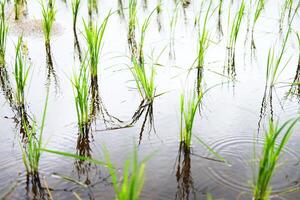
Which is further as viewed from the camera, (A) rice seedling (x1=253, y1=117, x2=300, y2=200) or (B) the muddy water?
(B) the muddy water

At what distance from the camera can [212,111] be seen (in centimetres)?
234

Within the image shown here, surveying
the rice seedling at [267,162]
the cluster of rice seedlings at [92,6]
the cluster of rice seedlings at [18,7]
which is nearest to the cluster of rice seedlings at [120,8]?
the cluster of rice seedlings at [92,6]

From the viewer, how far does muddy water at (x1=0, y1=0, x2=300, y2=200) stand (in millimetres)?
1673

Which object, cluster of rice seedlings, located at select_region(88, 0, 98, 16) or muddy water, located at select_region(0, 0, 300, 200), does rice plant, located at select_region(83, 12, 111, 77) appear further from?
cluster of rice seedlings, located at select_region(88, 0, 98, 16)

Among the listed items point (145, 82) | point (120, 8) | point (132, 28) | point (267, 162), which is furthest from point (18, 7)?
point (267, 162)

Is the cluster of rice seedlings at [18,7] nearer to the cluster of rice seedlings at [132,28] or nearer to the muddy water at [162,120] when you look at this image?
the muddy water at [162,120]

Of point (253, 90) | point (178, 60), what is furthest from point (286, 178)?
point (178, 60)

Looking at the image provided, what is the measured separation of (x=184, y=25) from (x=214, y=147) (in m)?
2.21

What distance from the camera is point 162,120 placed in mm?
2238

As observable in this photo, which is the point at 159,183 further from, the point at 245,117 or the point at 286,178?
the point at 245,117

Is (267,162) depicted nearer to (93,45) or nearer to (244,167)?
(244,167)

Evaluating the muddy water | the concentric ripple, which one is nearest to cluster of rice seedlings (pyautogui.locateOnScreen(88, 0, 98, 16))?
the muddy water

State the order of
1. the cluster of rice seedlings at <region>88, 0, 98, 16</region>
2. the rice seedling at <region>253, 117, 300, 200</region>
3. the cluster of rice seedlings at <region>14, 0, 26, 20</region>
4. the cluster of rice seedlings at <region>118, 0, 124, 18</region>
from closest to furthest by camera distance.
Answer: the rice seedling at <region>253, 117, 300, 200</region> → the cluster of rice seedlings at <region>14, 0, 26, 20</region> → the cluster of rice seedlings at <region>88, 0, 98, 16</region> → the cluster of rice seedlings at <region>118, 0, 124, 18</region>

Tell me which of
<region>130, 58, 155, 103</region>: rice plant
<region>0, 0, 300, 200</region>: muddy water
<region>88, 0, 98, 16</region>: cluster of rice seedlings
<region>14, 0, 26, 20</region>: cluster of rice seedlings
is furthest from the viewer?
<region>88, 0, 98, 16</region>: cluster of rice seedlings
